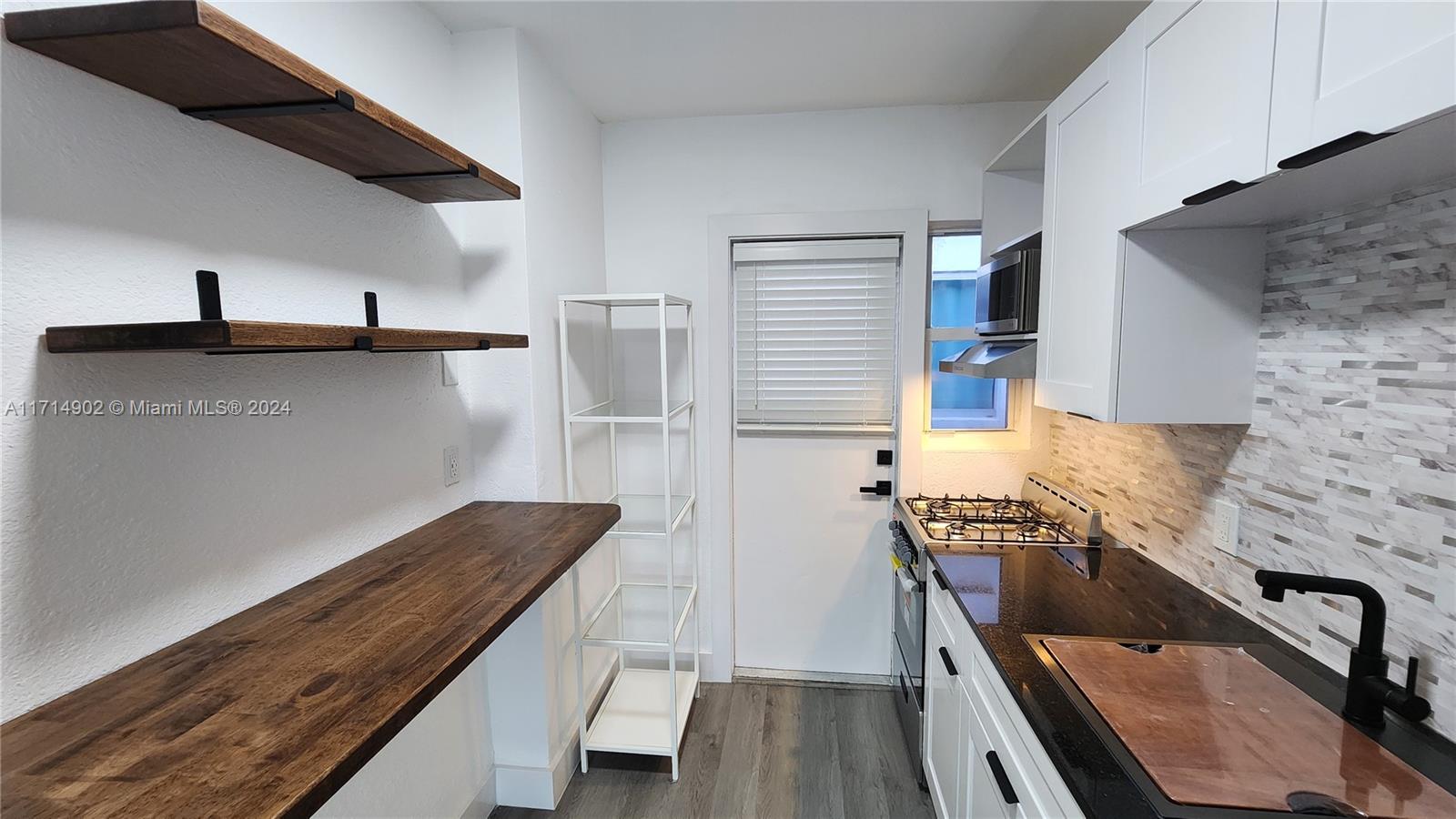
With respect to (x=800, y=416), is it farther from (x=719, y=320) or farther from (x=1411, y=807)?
(x=1411, y=807)

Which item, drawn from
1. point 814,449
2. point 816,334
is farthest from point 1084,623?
point 816,334

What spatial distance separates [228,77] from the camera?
0.88 meters

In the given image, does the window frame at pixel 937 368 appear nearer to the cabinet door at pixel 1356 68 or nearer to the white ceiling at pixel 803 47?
the white ceiling at pixel 803 47

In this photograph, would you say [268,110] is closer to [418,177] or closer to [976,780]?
[418,177]

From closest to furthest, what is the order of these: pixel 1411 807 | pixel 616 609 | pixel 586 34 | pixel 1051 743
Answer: pixel 1411 807 < pixel 1051 743 < pixel 586 34 < pixel 616 609

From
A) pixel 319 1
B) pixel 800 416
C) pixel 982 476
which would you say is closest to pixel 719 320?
pixel 800 416

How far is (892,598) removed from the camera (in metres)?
2.55

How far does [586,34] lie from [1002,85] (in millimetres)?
1573

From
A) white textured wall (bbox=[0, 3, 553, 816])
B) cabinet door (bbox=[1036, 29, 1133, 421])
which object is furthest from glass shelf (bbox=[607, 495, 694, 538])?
cabinet door (bbox=[1036, 29, 1133, 421])

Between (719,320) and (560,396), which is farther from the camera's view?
(719,320)

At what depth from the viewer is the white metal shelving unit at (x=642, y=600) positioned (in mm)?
2057

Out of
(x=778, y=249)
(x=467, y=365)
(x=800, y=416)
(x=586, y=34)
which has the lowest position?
(x=800, y=416)

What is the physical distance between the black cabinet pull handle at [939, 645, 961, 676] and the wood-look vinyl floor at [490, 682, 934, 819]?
730 millimetres

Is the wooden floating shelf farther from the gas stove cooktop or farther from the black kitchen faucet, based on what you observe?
the gas stove cooktop
